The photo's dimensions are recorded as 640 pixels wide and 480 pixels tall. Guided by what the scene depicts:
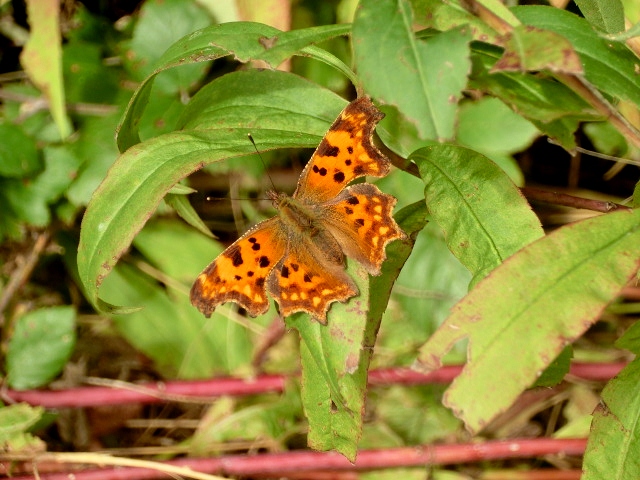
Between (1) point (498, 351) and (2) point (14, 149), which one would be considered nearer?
(1) point (498, 351)

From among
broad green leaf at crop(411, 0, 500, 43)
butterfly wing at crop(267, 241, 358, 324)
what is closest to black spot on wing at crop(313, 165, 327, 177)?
butterfly wing at crop(267, 241, 358, 324)

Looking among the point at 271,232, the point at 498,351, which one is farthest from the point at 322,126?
the point at 498,351

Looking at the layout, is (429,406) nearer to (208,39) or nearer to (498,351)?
(498,351)

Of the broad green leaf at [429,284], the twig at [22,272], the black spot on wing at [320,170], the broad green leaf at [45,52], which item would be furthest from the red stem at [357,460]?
the broad green leaf at [45,52]

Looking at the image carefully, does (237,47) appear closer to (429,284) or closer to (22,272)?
(429,284)

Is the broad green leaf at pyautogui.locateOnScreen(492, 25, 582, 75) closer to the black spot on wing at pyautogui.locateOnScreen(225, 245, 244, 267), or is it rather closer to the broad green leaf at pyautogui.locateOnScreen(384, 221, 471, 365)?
the black spot on wing at pyautogui.locateOnScreen(225, 245, 244, 267)

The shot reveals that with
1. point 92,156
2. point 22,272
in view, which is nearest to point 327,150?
point 92,156
